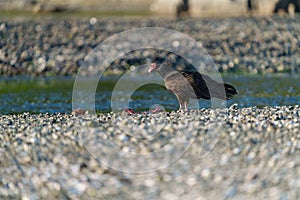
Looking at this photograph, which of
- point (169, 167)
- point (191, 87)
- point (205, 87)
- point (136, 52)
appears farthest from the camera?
point (136, 52)

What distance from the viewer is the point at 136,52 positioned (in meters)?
40.1

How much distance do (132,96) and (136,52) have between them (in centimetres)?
1034

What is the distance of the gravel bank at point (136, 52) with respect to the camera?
124 ft

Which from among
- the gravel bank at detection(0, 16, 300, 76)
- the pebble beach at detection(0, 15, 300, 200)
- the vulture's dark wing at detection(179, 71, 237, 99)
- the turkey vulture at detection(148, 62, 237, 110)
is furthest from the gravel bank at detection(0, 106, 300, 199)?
the gravel bank at detection(0, 16, 300, 76)

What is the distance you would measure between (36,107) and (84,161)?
11792 millimetres

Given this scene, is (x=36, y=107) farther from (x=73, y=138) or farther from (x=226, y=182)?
(x=226, y=182)

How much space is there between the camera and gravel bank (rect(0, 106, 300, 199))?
535 inches

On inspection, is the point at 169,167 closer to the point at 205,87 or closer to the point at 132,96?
the point at 205,87

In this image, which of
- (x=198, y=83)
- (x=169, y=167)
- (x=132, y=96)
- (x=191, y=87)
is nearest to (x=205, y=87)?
(x=198, y=83)

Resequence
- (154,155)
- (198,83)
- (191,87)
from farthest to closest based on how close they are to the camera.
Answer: (198,83) < (191,87) < (154,155)

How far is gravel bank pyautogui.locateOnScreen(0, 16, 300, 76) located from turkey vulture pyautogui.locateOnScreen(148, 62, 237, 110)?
15443 millimetres

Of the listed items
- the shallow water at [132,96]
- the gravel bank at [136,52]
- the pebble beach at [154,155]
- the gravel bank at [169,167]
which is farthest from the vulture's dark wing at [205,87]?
the gravel bank at [136,52]

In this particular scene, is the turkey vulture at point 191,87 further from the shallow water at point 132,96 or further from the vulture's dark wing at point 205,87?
the shallow water at point 132,96

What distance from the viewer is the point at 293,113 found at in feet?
65.6
